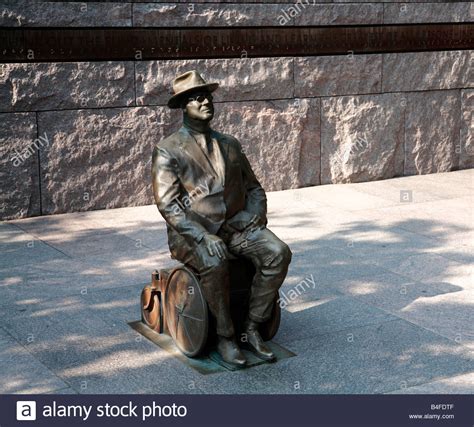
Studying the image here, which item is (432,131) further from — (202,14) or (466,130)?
(202,14)

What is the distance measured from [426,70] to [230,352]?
23.0 ft

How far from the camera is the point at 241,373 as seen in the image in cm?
576

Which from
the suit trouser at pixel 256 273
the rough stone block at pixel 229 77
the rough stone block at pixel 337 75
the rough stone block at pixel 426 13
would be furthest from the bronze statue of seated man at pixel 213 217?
the rough stone block at pixel 426 13

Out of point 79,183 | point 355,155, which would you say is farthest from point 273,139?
point 79,183

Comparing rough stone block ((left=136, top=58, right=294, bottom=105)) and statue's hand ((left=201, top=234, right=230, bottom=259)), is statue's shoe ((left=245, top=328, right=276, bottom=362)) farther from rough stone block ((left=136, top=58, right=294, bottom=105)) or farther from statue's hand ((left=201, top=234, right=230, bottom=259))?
rough stone block ((left=136, top=58, right=294, bottom=105))

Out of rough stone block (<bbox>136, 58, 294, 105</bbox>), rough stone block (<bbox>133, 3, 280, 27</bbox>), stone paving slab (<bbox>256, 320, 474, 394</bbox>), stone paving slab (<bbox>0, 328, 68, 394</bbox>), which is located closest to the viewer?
stone paving slab (<bbox>0, 328, 68, 394</bbox>)

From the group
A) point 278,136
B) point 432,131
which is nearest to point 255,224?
point 278,136

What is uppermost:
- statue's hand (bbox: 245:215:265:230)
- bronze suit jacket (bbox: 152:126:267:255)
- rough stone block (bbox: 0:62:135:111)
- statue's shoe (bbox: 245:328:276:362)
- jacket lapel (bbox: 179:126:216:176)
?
rough stone block (bbox: 0:62:135:111)

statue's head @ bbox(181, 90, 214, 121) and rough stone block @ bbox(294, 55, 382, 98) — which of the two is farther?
rough stone block @ bbox(294, 55, 382, 98)

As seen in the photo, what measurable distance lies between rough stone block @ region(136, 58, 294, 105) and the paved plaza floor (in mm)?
1213

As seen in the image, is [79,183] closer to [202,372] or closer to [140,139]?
[140,139]

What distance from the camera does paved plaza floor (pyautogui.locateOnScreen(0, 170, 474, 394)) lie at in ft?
18.7

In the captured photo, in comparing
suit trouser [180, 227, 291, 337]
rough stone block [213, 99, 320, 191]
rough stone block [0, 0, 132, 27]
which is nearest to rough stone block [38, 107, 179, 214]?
rough stone block [213, 99, 320, 191]

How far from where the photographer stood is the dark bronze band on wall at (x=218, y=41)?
30.9 feet
